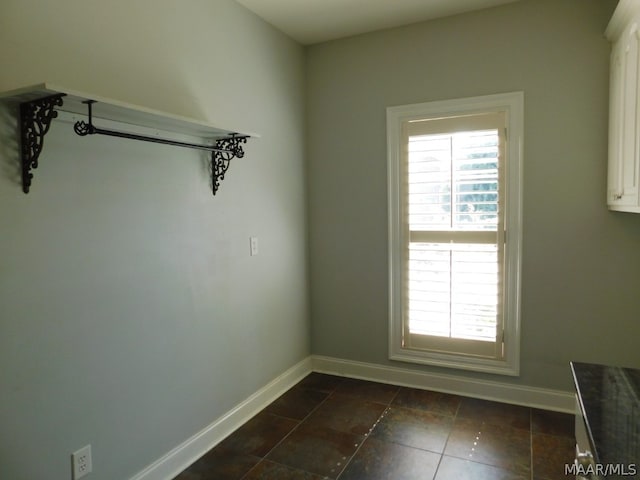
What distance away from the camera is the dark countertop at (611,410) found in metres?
1.02

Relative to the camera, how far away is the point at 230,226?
8.87ft

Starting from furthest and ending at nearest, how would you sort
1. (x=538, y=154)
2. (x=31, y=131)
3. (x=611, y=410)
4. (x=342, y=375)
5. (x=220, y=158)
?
(x=342, y=375) → (x=538, y=154) → (x=220, y=158) → (x=31, y=131) → (x=611, y=410)

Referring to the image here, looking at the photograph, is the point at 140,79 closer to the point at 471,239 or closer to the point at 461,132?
the point at 461,132

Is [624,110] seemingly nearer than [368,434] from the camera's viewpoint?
Yes

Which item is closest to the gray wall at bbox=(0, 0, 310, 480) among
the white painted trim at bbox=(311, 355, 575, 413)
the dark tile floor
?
the dark tile floor

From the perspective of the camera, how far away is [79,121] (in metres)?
1.76

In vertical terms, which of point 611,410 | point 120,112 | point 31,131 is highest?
point 120,112

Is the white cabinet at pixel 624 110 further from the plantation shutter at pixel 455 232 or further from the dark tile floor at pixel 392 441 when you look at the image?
→ the dark tile floor at pixel 392 441

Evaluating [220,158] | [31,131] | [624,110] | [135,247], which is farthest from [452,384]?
[31,131]

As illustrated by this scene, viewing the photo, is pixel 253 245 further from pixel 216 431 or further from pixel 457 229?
pixel 457 229

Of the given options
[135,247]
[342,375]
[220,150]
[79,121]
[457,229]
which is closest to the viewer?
[79,121]

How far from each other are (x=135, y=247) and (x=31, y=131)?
2.17 feet

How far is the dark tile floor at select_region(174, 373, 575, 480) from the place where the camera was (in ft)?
7.41

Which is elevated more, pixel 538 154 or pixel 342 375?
pixel 538 154
